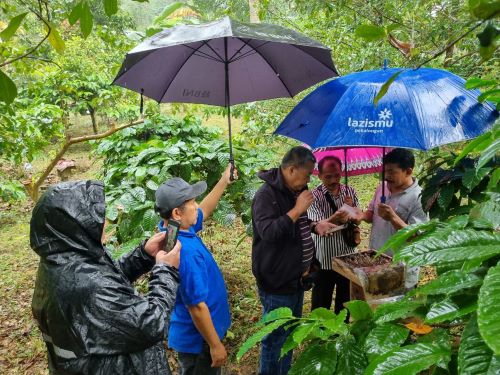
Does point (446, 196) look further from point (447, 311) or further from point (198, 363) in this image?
point (198, 363)

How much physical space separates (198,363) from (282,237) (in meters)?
0.82

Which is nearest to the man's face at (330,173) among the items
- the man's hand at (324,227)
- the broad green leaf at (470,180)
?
the man's hand at (324,227)

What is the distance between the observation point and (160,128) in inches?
177

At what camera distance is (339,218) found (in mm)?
2645

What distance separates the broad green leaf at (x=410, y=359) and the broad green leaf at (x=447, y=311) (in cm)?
5

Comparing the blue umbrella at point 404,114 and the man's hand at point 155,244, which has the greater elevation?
the blue umbrella at point 404,114

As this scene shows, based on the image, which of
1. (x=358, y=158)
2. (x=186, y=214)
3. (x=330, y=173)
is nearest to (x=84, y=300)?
(x=186, y=214)

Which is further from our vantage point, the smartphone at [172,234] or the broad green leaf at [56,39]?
the smartphone at [172,234]

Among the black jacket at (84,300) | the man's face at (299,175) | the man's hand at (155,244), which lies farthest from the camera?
the man's face at (299,175)

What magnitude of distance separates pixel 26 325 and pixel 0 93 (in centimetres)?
339

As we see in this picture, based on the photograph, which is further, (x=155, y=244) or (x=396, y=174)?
(x=396, y=174)

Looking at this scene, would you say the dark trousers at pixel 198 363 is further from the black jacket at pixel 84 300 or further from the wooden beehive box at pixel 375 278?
the wooden beehive box at pixel 375 278

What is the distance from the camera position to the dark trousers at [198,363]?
2.19 meters

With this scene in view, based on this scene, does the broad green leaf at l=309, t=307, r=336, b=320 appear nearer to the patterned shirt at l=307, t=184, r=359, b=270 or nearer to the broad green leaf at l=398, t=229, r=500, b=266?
the broad green leaf at l=398, t=229, r=500, b=266
